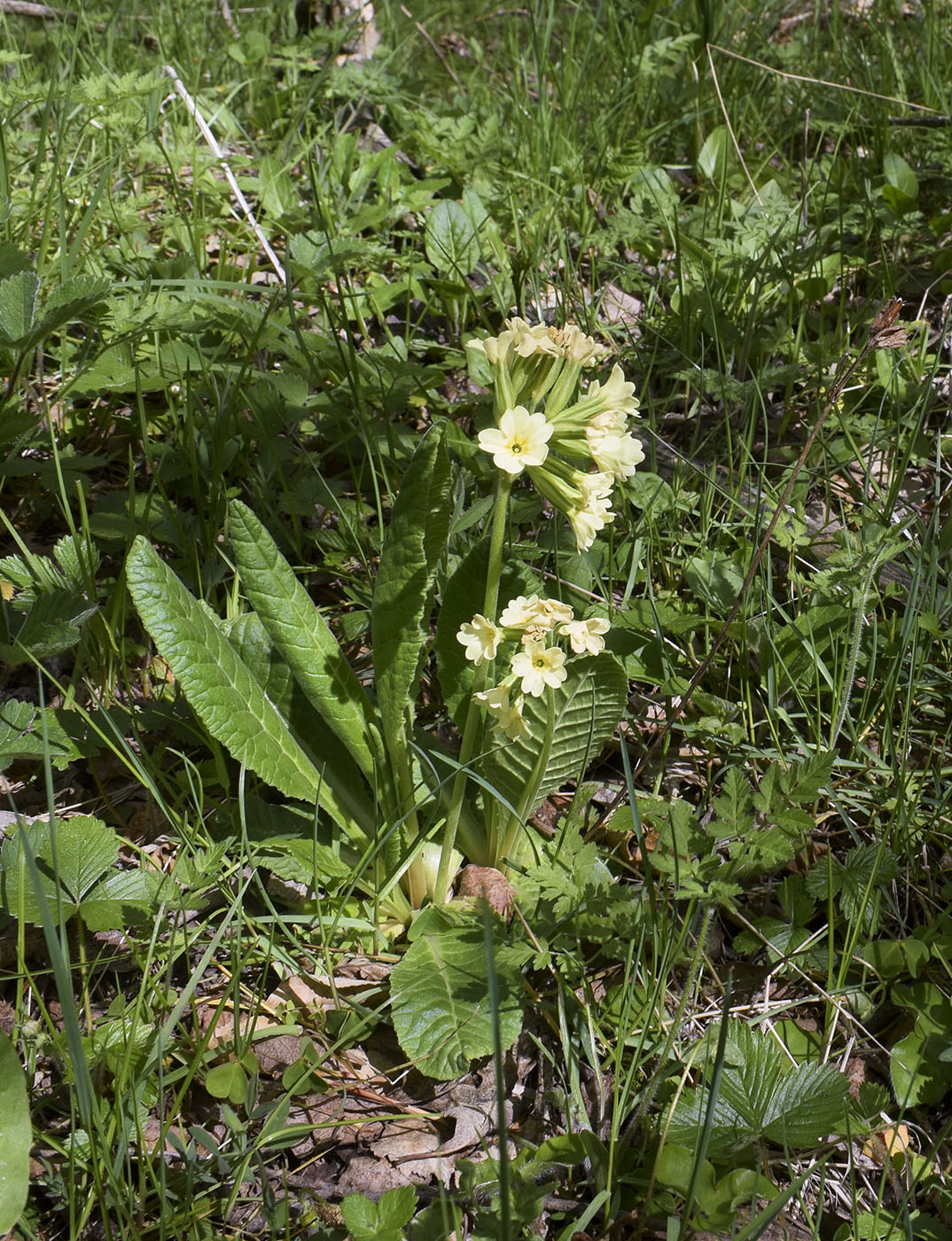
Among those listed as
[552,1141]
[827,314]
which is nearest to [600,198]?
[827,314]

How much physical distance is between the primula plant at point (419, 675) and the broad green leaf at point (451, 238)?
1.47 m

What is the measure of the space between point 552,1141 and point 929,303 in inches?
113

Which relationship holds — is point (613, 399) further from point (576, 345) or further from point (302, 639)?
point (302, 639)

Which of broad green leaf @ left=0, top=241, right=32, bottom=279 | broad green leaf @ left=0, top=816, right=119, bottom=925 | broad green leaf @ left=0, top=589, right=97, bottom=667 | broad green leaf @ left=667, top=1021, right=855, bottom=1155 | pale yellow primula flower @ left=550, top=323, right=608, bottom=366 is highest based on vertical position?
broad green leaf @ left=0, top=241, right=32, bottom=279

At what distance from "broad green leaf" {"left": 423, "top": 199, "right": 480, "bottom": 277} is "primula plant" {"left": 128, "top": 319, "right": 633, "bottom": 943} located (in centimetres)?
147

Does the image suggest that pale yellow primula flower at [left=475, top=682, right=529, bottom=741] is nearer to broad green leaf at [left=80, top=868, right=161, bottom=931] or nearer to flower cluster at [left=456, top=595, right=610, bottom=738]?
flower cluster at [left=456, top=595, right=610, bottom=738]

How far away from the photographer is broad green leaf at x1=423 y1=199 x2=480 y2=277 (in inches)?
126

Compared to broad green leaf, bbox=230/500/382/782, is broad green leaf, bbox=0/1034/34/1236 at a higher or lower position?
lower

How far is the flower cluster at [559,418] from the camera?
1503 millimetres

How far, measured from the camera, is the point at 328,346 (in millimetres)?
2812

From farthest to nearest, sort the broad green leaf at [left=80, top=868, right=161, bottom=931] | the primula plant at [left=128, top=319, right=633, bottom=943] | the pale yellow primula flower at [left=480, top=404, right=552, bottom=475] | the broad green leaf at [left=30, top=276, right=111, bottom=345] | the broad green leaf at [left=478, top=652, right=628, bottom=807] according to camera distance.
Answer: the broad green leaf at [left=30, top=276, right=111, bottom=345], the broad green leaf at [left=478, top=652, right=628, bottom=807], the broad green leaf at [left=80, top=868, right=161, bottom=931], the primula plant at [left=128, top=319, right=633, bottom=943], the pale yellow primula flower at [left=480, top=404, right=552, bottom=475]

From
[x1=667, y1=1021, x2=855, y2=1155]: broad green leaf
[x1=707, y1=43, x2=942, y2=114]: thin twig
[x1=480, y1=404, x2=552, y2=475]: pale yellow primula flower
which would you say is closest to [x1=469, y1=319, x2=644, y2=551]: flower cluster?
[x1=480, y1=404, x2=552, y2=475]: pale yellow primula flower

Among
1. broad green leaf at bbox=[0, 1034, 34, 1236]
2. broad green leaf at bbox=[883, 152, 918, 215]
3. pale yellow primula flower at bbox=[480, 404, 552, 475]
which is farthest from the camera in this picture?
broad green leaf at bbox=[883, 152, 918, 215]

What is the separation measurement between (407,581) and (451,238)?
72.6 inches
